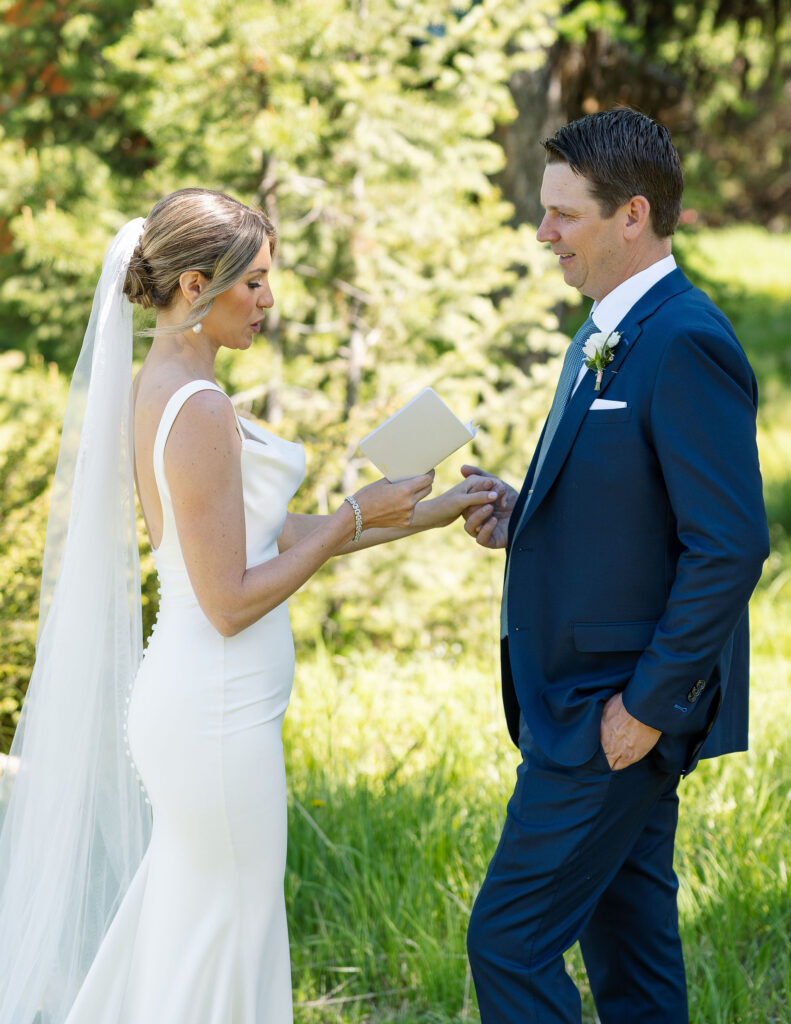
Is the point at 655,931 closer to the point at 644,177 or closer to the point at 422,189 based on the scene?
the point at 644,177

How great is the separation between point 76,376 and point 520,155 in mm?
5336

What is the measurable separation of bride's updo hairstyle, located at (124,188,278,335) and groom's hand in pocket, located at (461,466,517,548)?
91 cm

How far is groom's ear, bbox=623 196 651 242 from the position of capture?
2451 mm

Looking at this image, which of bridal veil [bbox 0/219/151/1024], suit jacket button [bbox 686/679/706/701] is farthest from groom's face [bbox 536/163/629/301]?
bridal veil [bbox 0/219/151/1024]

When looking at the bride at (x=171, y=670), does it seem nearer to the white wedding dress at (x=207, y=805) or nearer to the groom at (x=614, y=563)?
the white wedding dress at (x=207, y=805)

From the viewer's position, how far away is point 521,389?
20.6 ft

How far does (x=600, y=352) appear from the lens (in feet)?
7.93

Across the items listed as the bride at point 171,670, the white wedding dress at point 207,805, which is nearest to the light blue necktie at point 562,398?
the bride at point 171,670

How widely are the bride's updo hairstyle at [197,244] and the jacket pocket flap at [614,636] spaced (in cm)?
116

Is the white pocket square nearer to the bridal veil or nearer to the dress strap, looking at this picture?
the dress strap

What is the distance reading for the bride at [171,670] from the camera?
8.25 feet

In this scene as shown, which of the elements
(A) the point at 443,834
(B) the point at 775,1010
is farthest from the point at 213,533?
(B) the point at 775,1010

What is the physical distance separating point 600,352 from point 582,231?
1.01 ft

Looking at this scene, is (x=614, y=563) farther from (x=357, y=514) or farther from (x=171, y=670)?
(x=171, y=670)
